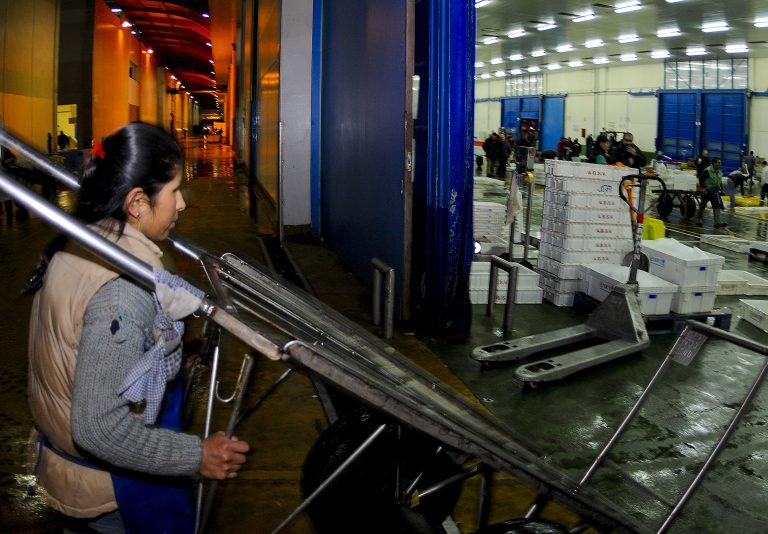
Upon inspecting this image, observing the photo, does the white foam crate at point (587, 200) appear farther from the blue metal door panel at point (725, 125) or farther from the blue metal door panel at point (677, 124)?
the blue metal door panel at point (677, 124)

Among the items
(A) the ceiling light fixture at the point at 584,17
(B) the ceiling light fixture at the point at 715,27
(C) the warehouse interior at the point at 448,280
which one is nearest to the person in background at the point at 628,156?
(C) the warehouse interior at the point at 448,280

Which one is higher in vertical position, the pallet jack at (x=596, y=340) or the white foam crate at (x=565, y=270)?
the white foam crate at (x=565, y=270)

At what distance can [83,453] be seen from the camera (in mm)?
1713

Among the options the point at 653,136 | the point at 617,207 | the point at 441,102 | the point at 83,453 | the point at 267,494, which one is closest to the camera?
the point at 83,453

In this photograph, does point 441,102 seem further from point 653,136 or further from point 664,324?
point 653,136

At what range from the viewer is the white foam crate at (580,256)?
7930 mm

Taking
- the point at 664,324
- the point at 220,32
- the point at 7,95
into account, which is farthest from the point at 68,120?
the point at 664,324

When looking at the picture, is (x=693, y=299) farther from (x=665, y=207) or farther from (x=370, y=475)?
(x=665, y=207)

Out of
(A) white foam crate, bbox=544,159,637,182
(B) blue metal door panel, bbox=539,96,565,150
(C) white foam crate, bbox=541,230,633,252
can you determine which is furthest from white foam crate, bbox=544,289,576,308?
(B) blue metal door panel, bbox=539,96,565,150

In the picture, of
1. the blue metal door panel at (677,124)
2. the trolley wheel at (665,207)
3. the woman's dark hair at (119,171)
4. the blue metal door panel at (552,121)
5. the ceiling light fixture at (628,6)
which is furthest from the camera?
the blue metal door panel at (552,121)

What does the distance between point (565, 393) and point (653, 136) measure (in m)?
30.7

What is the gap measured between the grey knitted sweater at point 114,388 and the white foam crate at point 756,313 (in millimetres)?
7457

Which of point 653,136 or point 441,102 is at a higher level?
point 653,136

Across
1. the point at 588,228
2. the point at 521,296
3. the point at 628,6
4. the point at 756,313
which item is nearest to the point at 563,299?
the point at 521,296
